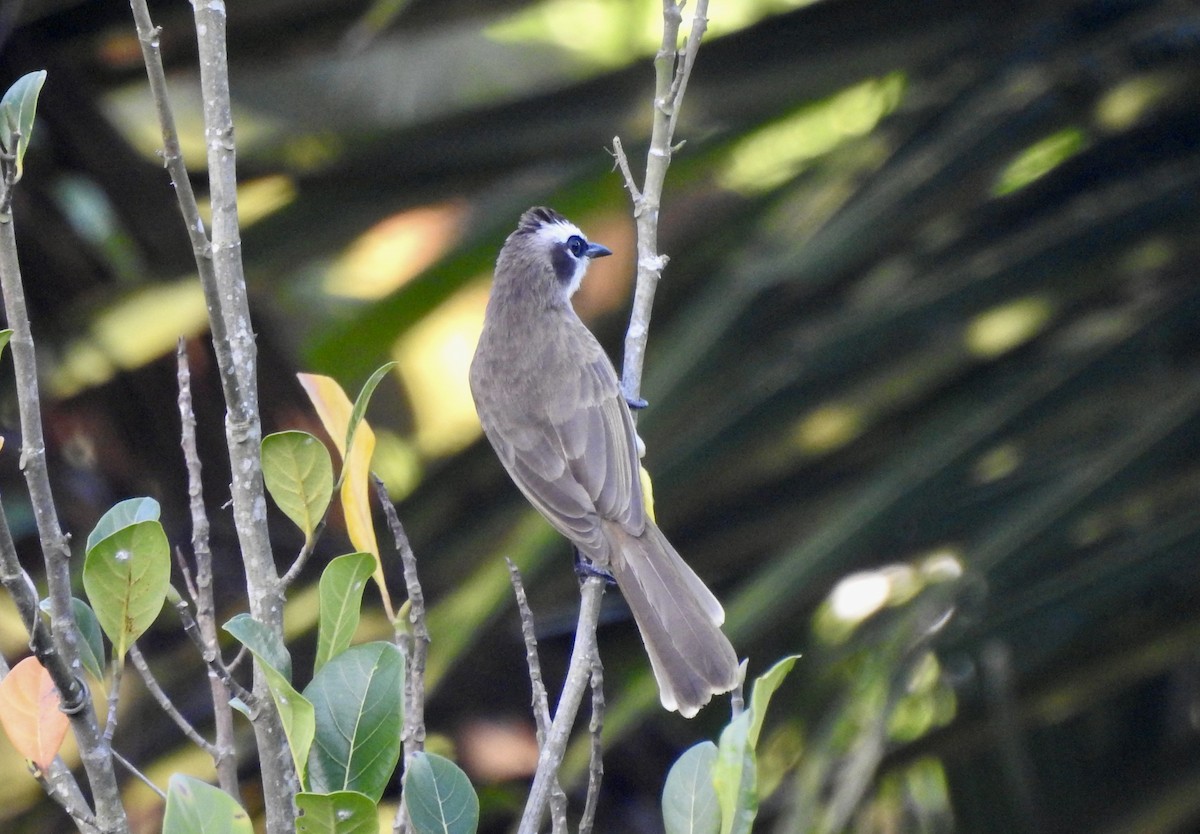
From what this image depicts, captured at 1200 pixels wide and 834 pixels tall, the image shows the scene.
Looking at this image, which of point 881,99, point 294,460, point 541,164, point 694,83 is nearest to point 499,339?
point 541,164

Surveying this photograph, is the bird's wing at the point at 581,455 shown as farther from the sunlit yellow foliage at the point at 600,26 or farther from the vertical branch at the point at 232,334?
the vertical branch at the point at 232,334

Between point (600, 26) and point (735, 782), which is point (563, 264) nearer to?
point (600, 26)

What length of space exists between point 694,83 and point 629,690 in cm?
128

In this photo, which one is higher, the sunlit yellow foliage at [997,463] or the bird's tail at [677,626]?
the sunlit yellow foliage at [997,463]

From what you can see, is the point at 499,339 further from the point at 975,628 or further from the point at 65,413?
the point at 975,628

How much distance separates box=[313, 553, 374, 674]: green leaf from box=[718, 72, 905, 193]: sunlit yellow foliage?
1.30 metres

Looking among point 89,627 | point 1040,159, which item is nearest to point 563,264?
point 1040,159

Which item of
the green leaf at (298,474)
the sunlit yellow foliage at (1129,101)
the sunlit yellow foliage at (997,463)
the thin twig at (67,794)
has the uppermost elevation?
the green leaf at (298,474)

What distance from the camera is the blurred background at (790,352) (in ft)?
6.63

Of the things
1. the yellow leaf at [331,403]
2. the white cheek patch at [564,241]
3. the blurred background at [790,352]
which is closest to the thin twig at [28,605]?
the yellow leaf at [331,403]

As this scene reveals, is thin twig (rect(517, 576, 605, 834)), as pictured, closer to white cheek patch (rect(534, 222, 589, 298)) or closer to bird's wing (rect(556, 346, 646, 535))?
bird's wing (rect(556, 346, 646, 535))

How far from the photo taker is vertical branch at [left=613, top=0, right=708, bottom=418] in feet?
7.36

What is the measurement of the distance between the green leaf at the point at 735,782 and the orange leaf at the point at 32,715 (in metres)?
0.69

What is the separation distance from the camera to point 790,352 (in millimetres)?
2219
